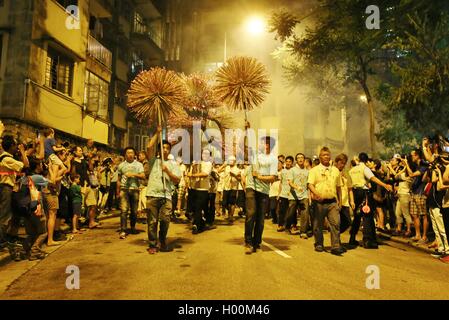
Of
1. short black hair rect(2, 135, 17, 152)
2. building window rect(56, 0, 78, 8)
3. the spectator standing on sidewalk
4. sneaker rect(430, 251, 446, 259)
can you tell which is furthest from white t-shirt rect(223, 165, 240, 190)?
building window rect(56, 0, 78, 8)

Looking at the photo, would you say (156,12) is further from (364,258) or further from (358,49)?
(364,258)

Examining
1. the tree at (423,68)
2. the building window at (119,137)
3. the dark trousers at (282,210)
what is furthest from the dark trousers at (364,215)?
the building window at (119,137)

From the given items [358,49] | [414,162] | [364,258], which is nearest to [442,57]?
[358,49]

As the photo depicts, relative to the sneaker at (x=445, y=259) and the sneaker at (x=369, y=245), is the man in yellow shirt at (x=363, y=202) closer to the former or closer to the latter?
the sneaker at (x=369, y=245)

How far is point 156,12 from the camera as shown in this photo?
3142 cm

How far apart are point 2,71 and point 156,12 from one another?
61.9 ft

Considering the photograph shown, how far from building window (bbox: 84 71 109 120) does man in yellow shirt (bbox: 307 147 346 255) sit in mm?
15311

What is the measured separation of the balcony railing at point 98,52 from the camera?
65.9 ft

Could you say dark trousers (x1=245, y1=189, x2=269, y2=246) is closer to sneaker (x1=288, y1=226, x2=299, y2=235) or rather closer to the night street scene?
the night street scene

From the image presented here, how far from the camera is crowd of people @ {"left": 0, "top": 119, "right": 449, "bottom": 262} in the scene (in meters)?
6.57

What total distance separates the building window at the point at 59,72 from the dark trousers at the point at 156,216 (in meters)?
11.9

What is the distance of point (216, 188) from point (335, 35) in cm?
889

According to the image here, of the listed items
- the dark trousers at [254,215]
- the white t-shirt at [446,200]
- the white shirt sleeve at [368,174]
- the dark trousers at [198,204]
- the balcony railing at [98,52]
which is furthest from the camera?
the balcony railing at [98,52]

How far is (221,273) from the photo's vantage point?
5.43m
